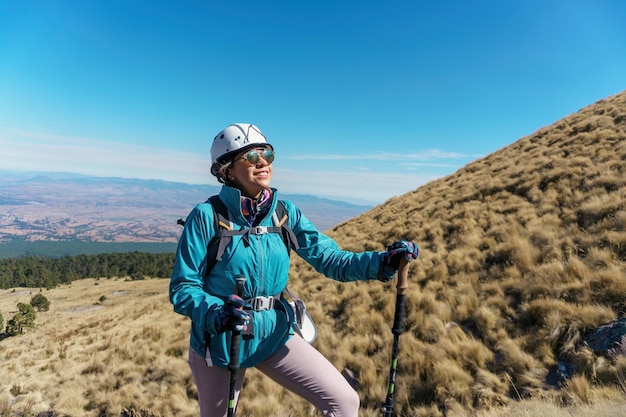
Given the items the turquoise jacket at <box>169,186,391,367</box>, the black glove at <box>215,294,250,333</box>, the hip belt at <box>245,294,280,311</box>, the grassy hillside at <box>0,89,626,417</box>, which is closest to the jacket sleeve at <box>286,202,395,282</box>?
the turquoise jacket at <box>169,186,391,367</box>

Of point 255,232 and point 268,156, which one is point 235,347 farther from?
point 268,156

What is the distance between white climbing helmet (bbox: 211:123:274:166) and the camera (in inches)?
108

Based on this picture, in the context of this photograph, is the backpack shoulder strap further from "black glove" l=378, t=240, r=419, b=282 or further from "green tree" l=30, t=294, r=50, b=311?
"green tree" l=30, t=294, r=50, b=311

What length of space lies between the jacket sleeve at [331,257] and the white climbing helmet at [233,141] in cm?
67

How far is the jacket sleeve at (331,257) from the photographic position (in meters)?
→ 2.81

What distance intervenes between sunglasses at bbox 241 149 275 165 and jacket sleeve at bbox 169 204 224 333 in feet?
1.71

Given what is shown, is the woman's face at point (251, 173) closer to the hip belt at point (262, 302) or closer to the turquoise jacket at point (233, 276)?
the turquoise jacket at point (233, 276)

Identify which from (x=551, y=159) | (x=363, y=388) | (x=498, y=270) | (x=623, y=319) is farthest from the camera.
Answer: (x=551, y=159)

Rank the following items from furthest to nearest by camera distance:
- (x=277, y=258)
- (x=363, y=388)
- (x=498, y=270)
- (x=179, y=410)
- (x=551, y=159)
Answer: (x=551, y=159) → (x=498, y=270) → (x=179, y=410) → (x=363, y=388) → (x=277, y=258)

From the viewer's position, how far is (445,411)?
4.30 metres

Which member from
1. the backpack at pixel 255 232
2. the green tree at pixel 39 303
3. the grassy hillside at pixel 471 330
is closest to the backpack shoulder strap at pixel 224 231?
the backpack at pixel 255 232

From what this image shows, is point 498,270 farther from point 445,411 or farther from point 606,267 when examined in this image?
point 445,411

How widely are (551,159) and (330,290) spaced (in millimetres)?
11932

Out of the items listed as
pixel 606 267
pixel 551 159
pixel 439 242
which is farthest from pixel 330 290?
pixel 551 159
